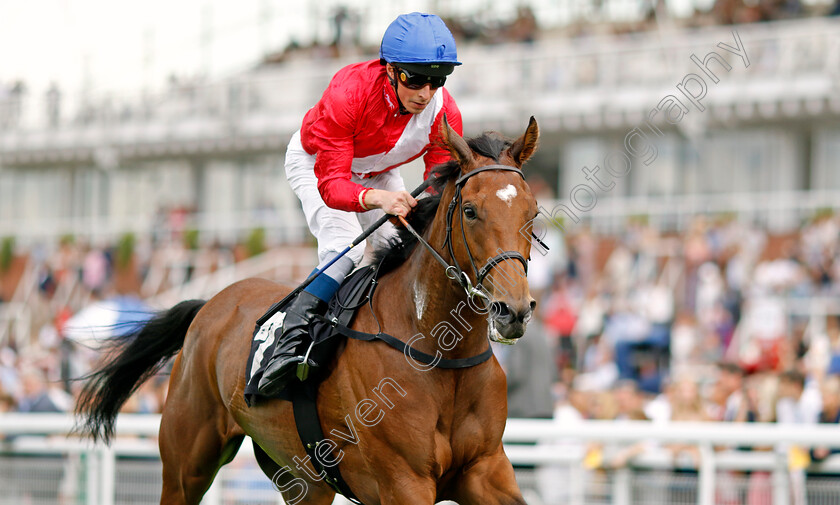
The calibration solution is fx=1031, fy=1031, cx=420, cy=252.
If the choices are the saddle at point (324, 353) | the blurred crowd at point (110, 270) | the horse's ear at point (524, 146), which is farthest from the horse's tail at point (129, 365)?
the blurred crowd at point (110, 270)

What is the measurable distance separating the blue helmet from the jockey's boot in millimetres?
988

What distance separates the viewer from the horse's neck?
3.57m

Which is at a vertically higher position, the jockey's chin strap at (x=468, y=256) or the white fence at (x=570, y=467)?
the jockey's chin strap at (x=468, y=256)

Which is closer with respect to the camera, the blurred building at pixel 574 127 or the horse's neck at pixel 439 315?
the horse's neck at pixel 439 315

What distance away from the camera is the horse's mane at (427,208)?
11.7ft

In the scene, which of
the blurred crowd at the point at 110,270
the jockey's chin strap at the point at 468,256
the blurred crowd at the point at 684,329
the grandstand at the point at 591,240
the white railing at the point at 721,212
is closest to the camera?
the jockey's chin strap at the point at 468,256

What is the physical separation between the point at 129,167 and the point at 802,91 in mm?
15960

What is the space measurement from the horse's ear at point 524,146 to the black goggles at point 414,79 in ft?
1.27

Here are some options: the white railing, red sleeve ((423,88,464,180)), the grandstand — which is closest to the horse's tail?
the grandstand

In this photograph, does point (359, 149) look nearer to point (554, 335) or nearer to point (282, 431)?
point (282, 431)

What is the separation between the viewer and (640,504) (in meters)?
5.78

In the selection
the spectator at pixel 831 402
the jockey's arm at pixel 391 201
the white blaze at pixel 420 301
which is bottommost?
the spectator at pixel 831 402

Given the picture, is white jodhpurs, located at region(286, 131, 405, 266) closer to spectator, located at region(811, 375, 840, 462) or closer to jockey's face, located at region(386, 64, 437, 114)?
jockey's face, located at region(386, 64, 437, 114)

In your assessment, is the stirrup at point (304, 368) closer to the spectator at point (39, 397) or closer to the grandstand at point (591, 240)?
the grandstand at point (591, 240)
